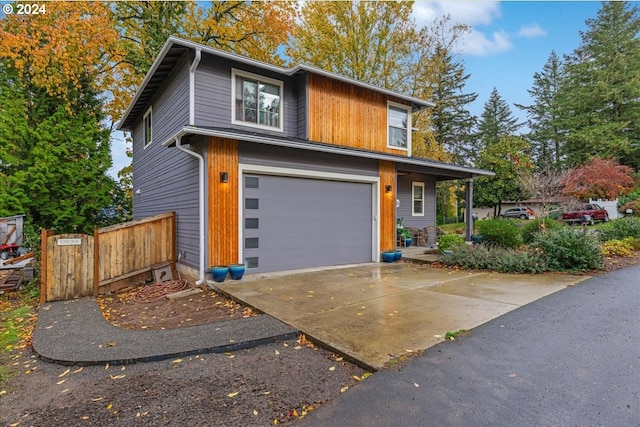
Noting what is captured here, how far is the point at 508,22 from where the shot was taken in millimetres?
11586

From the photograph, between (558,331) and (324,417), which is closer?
(324,417)

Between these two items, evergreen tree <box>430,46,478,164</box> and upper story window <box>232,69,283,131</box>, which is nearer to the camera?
upper story window <box>232,69,283,131</box>

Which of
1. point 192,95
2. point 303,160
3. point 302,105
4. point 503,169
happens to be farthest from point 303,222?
point 503,169

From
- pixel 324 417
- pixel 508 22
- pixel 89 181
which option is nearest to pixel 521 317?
pixel 324 417

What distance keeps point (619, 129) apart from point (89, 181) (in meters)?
34.2

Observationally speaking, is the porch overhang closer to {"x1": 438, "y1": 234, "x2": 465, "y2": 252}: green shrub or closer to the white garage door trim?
the white garage door trim

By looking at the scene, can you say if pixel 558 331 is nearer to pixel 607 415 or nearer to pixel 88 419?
pixel 607 415

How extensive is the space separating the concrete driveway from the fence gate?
2.61 meters

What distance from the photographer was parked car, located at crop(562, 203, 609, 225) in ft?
64.4

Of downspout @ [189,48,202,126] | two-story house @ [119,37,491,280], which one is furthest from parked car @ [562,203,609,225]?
downspout @ [189,48,202,126]

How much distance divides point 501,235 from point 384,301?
6.28m

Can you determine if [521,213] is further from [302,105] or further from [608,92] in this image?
[302,105]

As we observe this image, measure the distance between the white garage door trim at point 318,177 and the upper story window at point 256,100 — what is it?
161 centimetres

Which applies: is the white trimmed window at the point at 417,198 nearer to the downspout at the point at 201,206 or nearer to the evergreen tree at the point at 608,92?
the downspout at the point at 201,206
